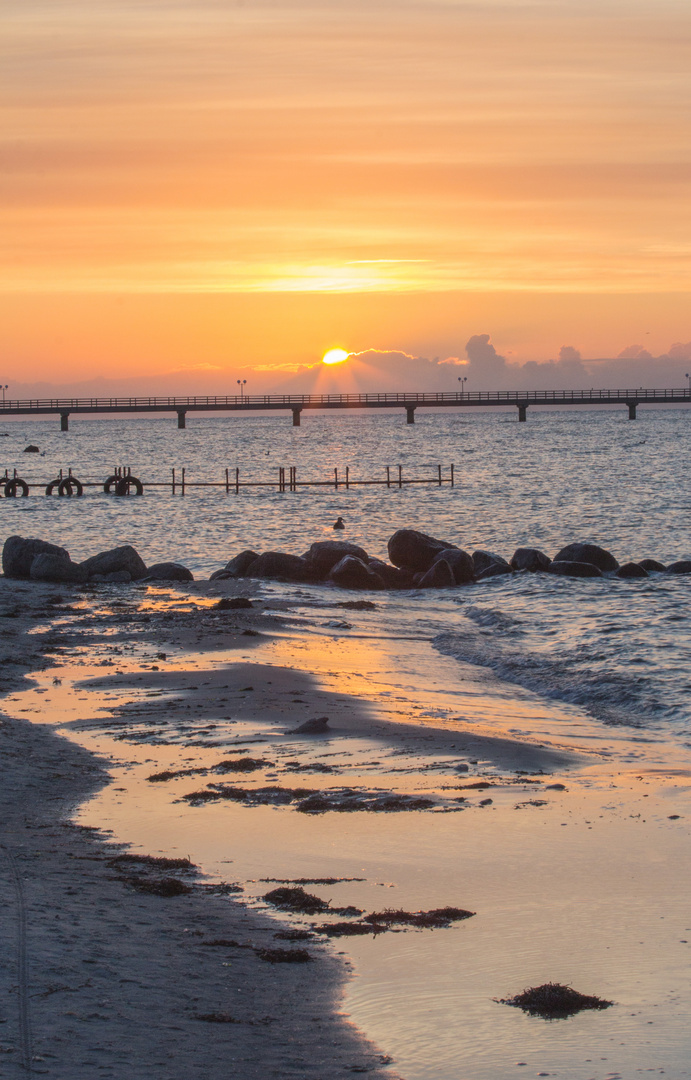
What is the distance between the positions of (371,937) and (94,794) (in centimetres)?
339

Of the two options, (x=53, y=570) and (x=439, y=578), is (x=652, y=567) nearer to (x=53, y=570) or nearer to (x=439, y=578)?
(x=439, y=578)

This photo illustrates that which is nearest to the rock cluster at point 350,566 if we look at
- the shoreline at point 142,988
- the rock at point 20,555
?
the rock at point 20,555

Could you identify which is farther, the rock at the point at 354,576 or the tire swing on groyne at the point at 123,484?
the tire swing on groyne at the point at 123,484

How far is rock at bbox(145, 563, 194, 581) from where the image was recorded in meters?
24.7

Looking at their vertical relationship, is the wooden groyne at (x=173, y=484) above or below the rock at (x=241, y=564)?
above

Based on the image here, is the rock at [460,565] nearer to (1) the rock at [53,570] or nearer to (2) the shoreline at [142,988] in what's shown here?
(1) the rock at [53,570]

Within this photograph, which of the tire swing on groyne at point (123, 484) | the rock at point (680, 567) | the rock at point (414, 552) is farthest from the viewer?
the tire swing on groyne at point (123, 484)

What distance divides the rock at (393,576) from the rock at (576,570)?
12.5 ft

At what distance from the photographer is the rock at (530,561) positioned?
1067 inches

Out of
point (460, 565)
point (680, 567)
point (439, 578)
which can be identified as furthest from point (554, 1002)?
point (680, 567)

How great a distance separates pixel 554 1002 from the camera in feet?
16.3

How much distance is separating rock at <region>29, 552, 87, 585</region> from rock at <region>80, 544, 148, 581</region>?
48 centimetres

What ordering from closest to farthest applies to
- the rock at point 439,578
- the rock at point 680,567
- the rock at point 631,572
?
the rock at point 439,578
the rock at point 631,572
the rock at point 680,567

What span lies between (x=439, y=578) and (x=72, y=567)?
885 centimetres
